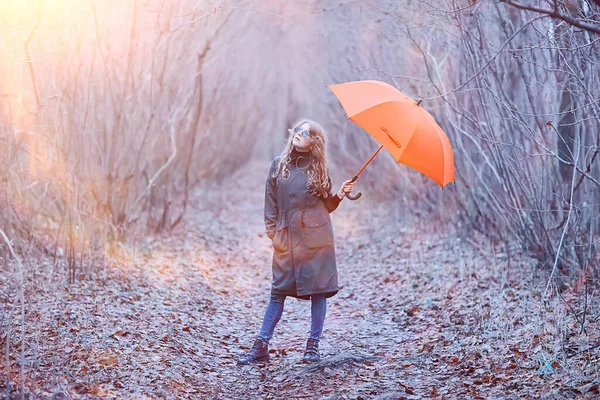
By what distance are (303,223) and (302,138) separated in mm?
637

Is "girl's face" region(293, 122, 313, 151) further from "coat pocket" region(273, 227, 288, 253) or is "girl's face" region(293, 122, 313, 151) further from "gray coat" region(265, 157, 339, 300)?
"coat pocket" region(273, 227, 288, 253)

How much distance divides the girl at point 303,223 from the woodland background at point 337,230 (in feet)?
1.71

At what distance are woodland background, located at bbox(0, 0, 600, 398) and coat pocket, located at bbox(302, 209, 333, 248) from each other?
2.97 ft

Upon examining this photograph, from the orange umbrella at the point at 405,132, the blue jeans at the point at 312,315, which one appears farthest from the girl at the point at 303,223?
the orange umbrella at the point at 405,132

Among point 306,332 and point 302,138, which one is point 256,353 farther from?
point 302,138

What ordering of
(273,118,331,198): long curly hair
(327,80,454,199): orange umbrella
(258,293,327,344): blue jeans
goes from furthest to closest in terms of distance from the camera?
(258,293,327,344): blue jeans → (273,118,331,198): long curly hair → (327,80,454,199): orange umbrella

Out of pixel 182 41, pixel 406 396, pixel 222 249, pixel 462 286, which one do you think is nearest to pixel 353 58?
pixel 182 41

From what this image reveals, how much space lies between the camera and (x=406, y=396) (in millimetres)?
4125

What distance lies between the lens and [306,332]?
6.06 meters

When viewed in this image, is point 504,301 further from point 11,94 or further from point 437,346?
point 11,94

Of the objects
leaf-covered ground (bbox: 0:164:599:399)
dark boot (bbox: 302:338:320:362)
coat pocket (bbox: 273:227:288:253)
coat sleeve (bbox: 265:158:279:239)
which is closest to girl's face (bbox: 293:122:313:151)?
coat sleeve (bbox: 265:158:279:239)

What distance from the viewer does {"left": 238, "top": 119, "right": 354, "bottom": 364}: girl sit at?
15.6 ft

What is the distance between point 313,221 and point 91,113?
4.60 m

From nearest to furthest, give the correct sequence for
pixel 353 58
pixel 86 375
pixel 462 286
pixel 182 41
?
1. pixel 86 375
2. pixel 462 286
3. pixel 182 41
4. pixel 353 58
